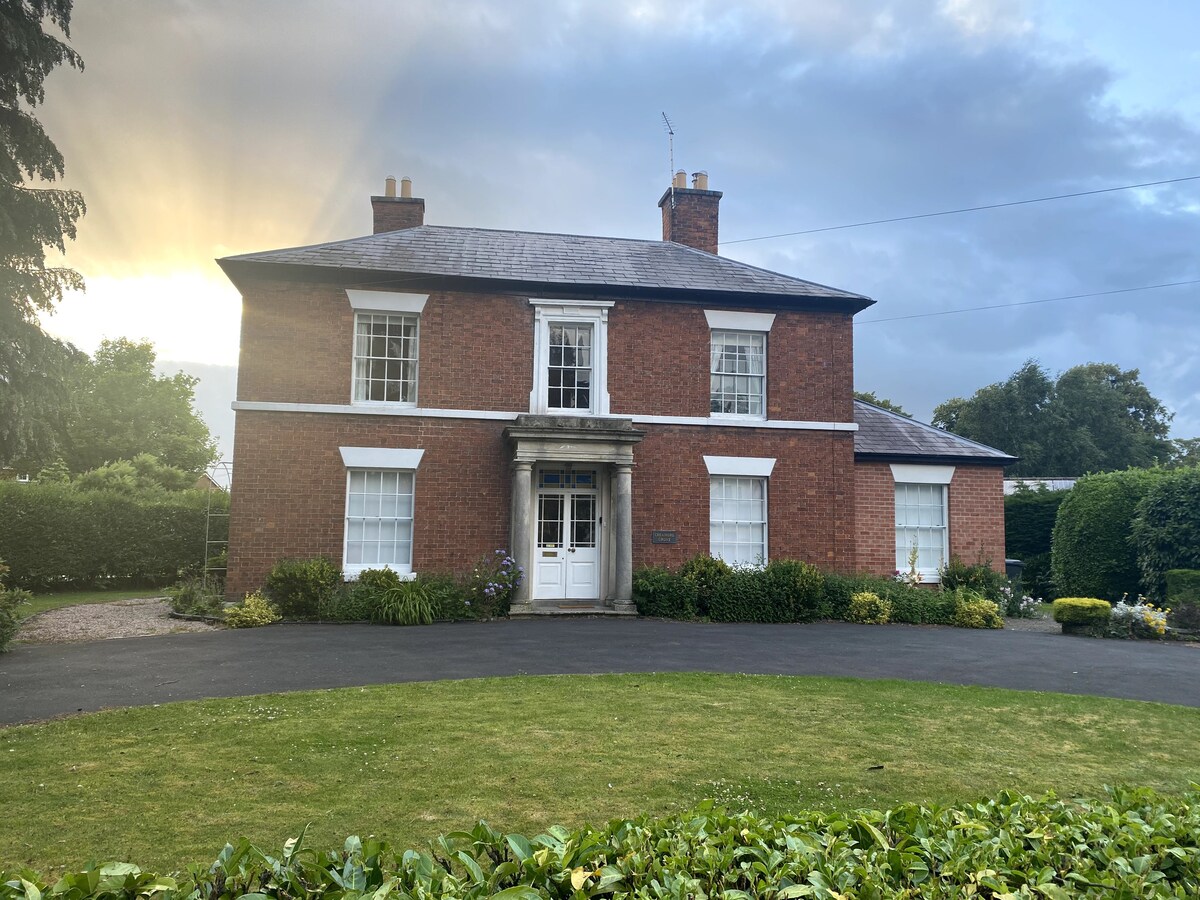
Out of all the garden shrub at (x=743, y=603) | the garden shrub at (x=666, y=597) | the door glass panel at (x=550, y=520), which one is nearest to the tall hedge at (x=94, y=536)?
the door glass panel at (x=550, y=520)

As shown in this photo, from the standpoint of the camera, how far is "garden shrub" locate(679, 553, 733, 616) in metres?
15.2

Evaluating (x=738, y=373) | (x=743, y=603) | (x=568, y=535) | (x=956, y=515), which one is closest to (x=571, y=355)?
(x=738, y=373)

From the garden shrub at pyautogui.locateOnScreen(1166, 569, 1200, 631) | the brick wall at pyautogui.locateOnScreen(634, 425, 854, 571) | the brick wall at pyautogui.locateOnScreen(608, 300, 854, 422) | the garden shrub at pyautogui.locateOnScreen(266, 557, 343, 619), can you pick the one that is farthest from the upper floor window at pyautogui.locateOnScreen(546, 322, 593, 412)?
the garden shrub at pyautogui.locateOnScreen(1166, 569, 1200, 631)

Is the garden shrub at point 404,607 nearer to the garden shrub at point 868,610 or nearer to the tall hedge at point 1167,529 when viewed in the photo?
the garden shrub at point 868,610

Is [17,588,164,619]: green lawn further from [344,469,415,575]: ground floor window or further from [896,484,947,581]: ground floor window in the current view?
[896,484,947,581]: ground floor window

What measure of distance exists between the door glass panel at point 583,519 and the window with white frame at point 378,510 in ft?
10.3

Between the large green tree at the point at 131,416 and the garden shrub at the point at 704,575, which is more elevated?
the large green tree at the point at 131,416

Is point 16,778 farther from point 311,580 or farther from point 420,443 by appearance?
point 420,443

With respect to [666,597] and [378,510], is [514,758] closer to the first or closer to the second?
[666,597]

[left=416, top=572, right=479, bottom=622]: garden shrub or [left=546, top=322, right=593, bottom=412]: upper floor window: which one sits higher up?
[left=546, top=322, right=593, bottom=412]: upper floor window

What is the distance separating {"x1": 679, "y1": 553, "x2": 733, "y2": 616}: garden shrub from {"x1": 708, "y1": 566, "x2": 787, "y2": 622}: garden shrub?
0.29 ft

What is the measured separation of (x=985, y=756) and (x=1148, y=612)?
11261 mm

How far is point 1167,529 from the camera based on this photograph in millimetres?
17484

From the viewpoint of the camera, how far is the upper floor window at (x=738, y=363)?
1688 cm
